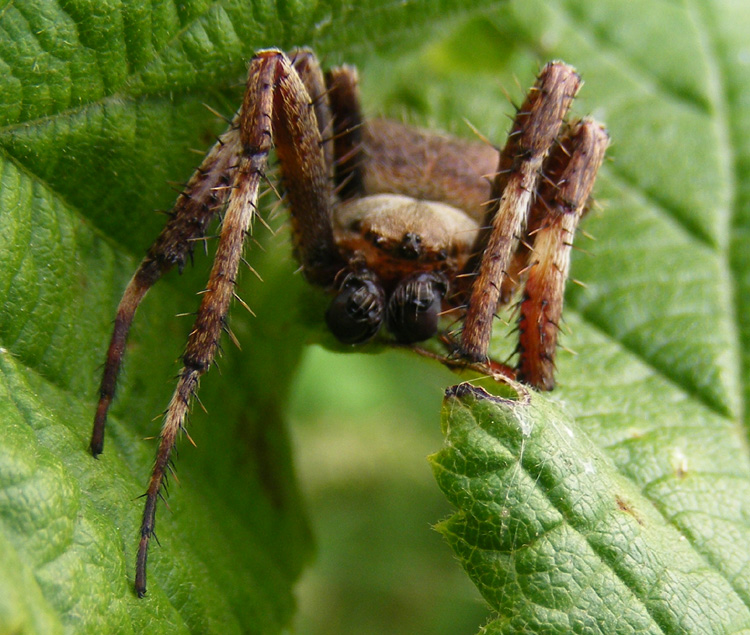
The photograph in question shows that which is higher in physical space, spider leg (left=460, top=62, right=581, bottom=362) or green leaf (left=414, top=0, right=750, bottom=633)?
spider leg (left=460, top=62, right=581, bottom=362)

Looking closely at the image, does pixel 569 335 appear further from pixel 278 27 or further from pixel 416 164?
pixel 278 27

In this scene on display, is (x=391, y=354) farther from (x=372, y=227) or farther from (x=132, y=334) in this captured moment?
(x=132, y=334)

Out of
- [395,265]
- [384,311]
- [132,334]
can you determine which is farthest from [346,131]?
[132,334]

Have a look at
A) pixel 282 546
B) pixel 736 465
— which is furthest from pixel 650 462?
pixel 282 546

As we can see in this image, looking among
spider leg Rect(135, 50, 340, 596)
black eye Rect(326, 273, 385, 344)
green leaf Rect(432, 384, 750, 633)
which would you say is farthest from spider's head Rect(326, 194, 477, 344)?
green leaf Rect(432, 384, 750, 633)

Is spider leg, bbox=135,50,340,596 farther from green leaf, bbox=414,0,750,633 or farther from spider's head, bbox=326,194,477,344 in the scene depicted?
green leaf, bbox=414,0,750,633

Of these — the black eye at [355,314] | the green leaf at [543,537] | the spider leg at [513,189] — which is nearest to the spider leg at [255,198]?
the black eye at [355,314]

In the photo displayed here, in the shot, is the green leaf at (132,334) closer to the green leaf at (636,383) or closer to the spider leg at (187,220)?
the spider leg at (187,220)
